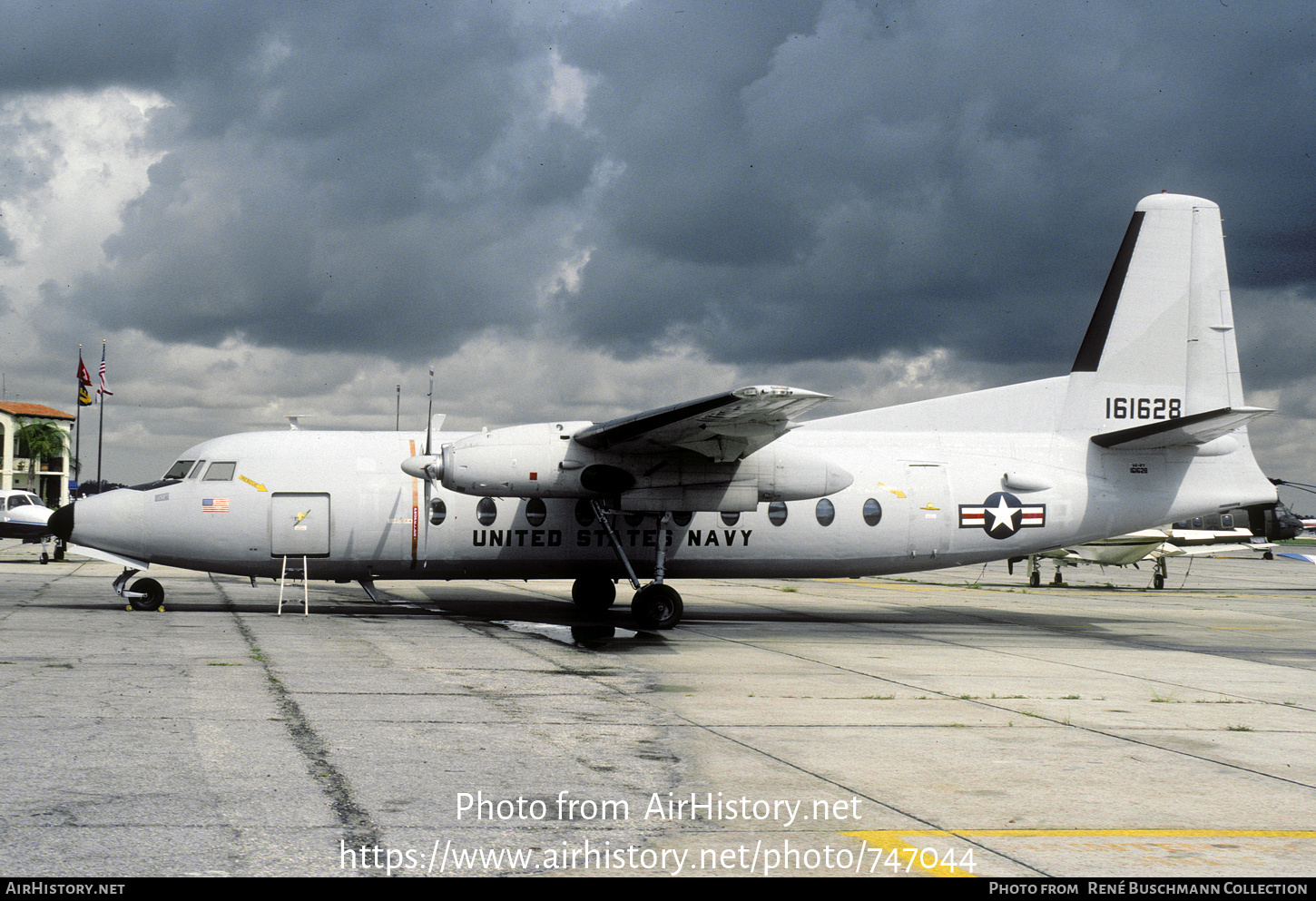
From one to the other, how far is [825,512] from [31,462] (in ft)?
353

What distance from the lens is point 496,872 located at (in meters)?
4.89

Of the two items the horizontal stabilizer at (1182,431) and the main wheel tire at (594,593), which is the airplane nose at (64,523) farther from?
the horizontal stabilizer at (1182,431)

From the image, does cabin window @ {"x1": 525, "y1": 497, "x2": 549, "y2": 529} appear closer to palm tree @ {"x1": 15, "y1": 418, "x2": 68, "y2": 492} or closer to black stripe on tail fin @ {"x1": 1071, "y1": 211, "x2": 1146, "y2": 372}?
black stripe on tail fin @ {"x1": 1071, "y1": 211, "x2": 1146, "y2": 372}

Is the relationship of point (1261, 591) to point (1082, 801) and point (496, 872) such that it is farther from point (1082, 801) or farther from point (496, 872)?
point (496, 872)

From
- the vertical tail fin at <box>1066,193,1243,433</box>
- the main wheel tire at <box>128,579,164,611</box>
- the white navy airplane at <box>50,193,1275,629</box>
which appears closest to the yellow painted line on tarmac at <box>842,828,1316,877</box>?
the white navy airplane at <box>50,193,1275,629</box>

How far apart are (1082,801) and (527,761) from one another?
366 cm

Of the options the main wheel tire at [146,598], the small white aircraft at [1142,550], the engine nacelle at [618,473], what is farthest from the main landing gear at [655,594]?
the small white aircraft at [1142,550]

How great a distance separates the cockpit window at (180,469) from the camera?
59.0ft

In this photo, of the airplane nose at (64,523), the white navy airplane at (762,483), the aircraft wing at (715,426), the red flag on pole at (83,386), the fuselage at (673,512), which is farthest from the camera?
the red flag on pole at (83,386)

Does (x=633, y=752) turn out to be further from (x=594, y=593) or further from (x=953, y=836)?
(x=594, y=593)

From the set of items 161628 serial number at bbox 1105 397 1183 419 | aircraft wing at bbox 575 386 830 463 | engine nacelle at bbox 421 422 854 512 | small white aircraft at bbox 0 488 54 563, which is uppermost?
161628 serial number at bbox 1105 397 1183 419

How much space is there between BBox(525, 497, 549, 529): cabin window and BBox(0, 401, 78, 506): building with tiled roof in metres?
92.5

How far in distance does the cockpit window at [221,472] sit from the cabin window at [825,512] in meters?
10.3

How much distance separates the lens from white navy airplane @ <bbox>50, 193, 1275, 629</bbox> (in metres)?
17.0
